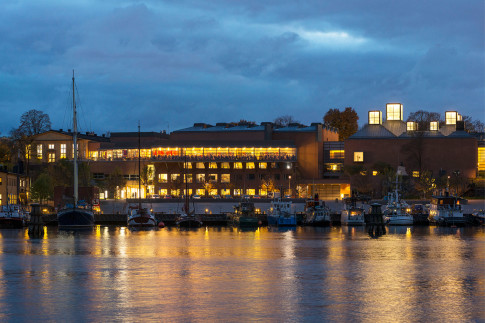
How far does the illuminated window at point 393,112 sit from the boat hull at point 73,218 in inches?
4243

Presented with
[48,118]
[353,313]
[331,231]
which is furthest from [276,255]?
[48,118]

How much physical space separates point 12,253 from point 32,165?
4650 inches

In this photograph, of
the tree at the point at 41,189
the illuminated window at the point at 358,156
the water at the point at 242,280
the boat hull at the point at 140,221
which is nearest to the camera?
the water at the point at 242,280

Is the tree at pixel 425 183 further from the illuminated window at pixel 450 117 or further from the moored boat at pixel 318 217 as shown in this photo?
the moored boat at pixel 318 217

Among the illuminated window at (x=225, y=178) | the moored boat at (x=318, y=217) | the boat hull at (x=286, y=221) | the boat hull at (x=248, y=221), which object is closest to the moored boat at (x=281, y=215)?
the boat hull at (x=286, y=221)

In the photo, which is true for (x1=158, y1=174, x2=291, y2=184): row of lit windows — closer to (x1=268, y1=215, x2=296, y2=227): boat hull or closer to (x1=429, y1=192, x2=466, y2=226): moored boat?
(x1=268, y1=215, x2=296, y2=227): boat hull

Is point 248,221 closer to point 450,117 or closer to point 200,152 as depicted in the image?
point 200,152

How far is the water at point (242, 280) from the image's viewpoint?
3616 cm

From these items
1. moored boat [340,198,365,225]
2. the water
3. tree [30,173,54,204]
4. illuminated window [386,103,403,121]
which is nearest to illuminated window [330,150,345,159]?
illuminated window [386,103,403,121]

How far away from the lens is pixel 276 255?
64.7m

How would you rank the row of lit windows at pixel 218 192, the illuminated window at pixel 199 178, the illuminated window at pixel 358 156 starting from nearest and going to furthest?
the illuminated window at pixel 358 156, the row of lit windows at pixel 218 192, the illuminated window at pixel 199 178

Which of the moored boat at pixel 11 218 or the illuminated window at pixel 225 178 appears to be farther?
the illuminated window at pixel 225 178

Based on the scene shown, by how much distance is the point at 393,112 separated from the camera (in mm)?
196625

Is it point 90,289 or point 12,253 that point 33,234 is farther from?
point 90,289
